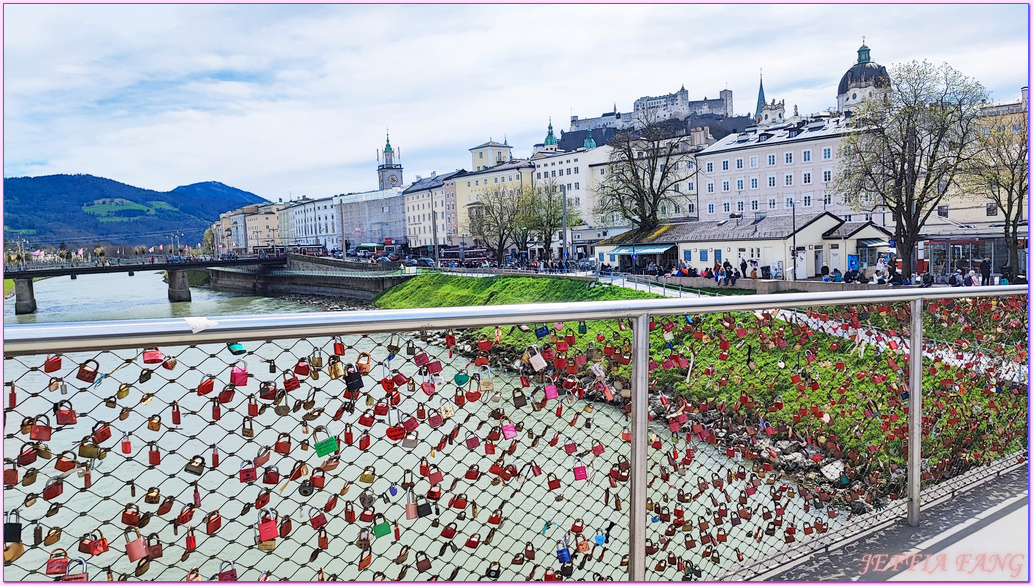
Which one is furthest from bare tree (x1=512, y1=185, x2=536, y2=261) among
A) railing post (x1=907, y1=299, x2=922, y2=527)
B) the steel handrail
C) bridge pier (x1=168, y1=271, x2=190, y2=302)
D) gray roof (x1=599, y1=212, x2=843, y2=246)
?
the steel handrail

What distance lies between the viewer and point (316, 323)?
5.33ft

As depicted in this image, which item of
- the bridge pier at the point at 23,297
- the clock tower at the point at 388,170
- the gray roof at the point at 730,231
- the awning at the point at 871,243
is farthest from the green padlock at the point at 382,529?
the clock tower at the point at 388,170

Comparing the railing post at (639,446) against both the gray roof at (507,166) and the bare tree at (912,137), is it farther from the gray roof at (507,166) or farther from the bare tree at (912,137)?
the gray roof at (507,166)

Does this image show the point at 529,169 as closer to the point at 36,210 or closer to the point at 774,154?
the point at 774,154

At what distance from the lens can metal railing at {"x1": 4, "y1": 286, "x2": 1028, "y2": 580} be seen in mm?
1620

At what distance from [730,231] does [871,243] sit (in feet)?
20.6

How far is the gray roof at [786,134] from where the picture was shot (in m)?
47.3

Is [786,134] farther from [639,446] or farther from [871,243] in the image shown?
[639,446]

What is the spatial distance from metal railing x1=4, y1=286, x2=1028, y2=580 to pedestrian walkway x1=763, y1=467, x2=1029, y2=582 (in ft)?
0.31

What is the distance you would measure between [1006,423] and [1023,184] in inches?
993

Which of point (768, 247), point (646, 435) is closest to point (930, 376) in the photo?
point (646, 435)

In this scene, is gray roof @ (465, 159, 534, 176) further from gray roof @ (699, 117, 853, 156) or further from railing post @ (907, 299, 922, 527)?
railing post @ (907, 299, 922, 527)

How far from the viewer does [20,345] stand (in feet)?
4.59

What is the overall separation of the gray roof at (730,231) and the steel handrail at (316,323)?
31547mm
